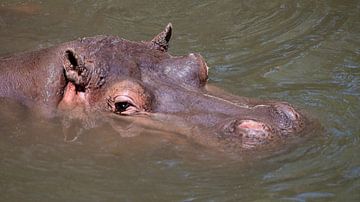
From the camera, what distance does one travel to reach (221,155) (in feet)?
17.9

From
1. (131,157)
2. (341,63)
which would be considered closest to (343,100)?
(341,63)

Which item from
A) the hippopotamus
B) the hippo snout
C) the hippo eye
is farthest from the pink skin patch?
the hippo eye

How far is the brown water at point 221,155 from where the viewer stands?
5395mm

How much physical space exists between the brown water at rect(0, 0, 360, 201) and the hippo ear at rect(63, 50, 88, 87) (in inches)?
18.8

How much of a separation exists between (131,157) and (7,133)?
4.43ft

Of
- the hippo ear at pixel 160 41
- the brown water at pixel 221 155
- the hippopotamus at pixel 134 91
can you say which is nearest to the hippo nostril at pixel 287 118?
the hippopotamus at pixel 134 91

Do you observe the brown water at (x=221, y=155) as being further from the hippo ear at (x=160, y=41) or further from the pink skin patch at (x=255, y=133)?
the hippo ear at (x=160, y=41)

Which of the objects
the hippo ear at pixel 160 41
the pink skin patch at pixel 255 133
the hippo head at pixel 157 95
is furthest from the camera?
the hippo ear at pixel 160 41

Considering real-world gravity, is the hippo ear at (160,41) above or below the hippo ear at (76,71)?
above

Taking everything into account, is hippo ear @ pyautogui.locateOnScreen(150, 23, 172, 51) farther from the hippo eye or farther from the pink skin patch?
the pink skin patch

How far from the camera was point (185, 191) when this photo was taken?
543cm

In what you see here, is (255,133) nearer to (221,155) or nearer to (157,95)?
(221,155)

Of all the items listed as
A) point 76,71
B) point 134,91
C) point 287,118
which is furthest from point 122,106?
point 287,118

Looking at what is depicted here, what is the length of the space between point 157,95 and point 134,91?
242 millimetres
